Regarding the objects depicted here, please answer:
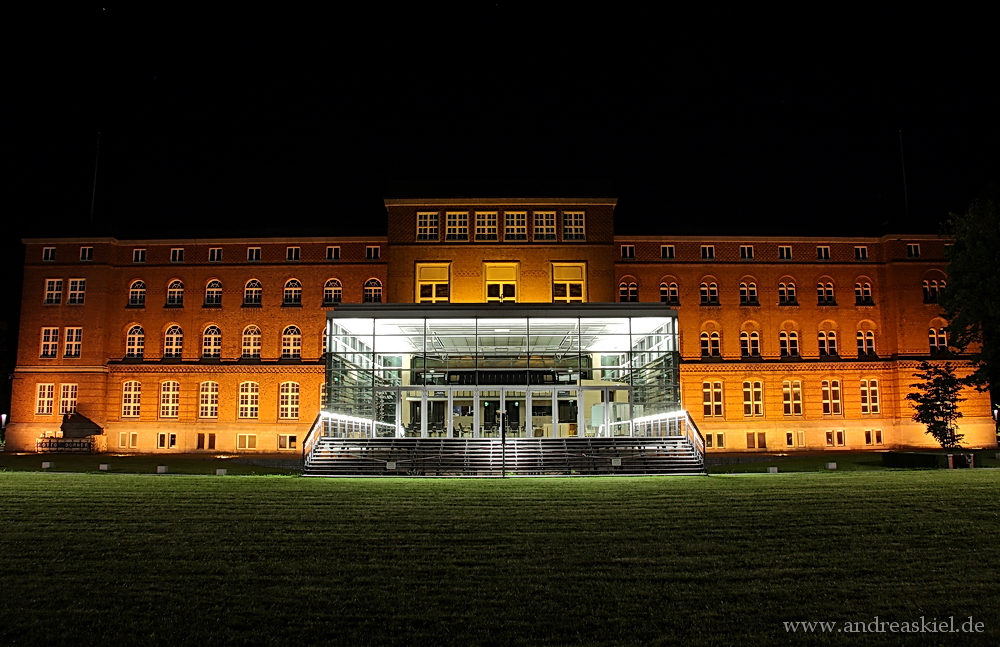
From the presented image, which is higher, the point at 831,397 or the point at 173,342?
the point at 173,342

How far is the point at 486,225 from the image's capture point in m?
49.5

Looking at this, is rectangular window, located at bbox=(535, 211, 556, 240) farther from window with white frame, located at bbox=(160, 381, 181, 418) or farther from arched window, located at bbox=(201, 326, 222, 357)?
window with white frame, located at bbox=(160, 381, 181, 418)

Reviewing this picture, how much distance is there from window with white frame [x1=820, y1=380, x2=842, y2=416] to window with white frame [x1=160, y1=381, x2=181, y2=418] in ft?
139

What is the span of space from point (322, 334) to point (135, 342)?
12.9 meters

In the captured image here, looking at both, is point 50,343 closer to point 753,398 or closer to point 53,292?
point 53,292

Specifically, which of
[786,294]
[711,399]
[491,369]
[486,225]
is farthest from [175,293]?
[786,294]

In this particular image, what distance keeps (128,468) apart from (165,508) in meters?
16.2

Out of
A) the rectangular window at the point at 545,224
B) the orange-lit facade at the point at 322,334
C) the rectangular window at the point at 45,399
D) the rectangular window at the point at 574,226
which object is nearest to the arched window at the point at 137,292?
the orange-lit facade at the point at 322,334

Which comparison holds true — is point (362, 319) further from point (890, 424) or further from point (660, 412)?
point (890, 424)

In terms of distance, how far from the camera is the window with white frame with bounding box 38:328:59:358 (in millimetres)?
53469

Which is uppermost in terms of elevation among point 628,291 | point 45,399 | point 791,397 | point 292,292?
point 292,292

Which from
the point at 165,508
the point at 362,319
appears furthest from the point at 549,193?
the point at 165,508

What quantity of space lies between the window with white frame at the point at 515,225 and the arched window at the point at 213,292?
66.4 feet

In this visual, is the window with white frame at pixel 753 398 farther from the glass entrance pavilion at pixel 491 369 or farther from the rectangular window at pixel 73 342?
the rectangular window at pixel 73 342
